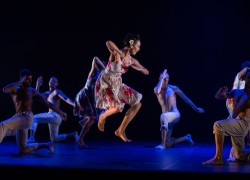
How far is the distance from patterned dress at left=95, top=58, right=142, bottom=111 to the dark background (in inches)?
94.5

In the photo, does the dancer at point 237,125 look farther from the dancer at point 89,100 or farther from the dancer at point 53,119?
the dancer at point 53,119

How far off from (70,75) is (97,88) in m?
2.86

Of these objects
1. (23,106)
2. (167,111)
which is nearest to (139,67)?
(167,111)

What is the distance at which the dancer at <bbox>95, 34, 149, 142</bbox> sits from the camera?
21.8ft

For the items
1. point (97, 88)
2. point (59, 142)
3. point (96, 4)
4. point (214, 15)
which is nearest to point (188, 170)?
point (97, 88)

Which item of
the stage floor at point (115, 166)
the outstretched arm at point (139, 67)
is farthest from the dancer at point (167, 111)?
the stage floor at point (115, 166)

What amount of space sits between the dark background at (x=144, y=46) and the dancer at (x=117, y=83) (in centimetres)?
236

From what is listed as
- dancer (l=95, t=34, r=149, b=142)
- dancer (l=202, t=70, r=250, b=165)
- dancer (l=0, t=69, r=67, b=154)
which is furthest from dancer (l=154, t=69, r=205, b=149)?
dancer (l=0, t=69, r=67, b=154)

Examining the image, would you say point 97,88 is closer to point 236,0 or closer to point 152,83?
point 152,83

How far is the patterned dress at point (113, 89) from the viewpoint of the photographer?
668 centimetres

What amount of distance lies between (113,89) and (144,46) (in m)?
2.64

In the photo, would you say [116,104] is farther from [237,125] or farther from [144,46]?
[144,46]

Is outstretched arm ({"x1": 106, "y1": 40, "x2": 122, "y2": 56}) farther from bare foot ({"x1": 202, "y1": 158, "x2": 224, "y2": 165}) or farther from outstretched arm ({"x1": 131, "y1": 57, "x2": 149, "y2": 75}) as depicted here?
bare foot ({"x1": 202, "y1": 158, "x2": 224, "y2": 165})

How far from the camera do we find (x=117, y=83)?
674 cm
